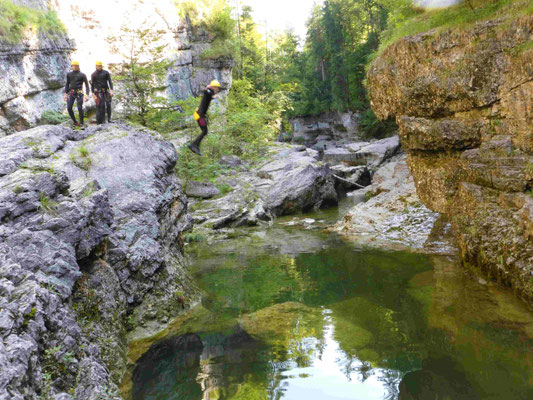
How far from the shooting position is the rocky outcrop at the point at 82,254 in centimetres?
408

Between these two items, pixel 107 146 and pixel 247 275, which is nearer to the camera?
pixel 107 146

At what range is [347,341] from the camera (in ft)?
20.8

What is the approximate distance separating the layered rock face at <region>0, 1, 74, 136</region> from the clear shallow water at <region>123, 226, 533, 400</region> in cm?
1648

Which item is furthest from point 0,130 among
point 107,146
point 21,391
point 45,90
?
point 21,391

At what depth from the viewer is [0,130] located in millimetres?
19516

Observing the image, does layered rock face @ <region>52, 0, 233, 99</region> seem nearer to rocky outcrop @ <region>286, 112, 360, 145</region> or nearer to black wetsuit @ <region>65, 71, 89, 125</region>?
black wetsuit @ <region>65, 71, 89, 125</region>

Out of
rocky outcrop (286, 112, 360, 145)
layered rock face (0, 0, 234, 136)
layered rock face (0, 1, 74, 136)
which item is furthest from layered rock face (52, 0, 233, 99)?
→ rocky outcrop (286, 112, 360, 145)

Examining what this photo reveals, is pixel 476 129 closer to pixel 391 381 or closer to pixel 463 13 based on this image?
pixel 463 13

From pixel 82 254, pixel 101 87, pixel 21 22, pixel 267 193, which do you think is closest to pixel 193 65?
pixel 21 22

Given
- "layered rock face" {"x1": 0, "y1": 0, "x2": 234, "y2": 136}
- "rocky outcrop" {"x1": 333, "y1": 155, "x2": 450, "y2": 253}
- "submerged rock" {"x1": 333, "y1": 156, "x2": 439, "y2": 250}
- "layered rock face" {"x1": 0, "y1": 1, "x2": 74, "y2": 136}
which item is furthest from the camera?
"layered rock face" {"x1": 0, "y1": 0, "x2": 234, "y2": 136}

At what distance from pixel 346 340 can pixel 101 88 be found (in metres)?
10.2

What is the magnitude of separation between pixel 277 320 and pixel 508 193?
5280 mm

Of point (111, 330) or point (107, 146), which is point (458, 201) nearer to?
point (111, 330)

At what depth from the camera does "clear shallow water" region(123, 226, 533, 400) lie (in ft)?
16.7
